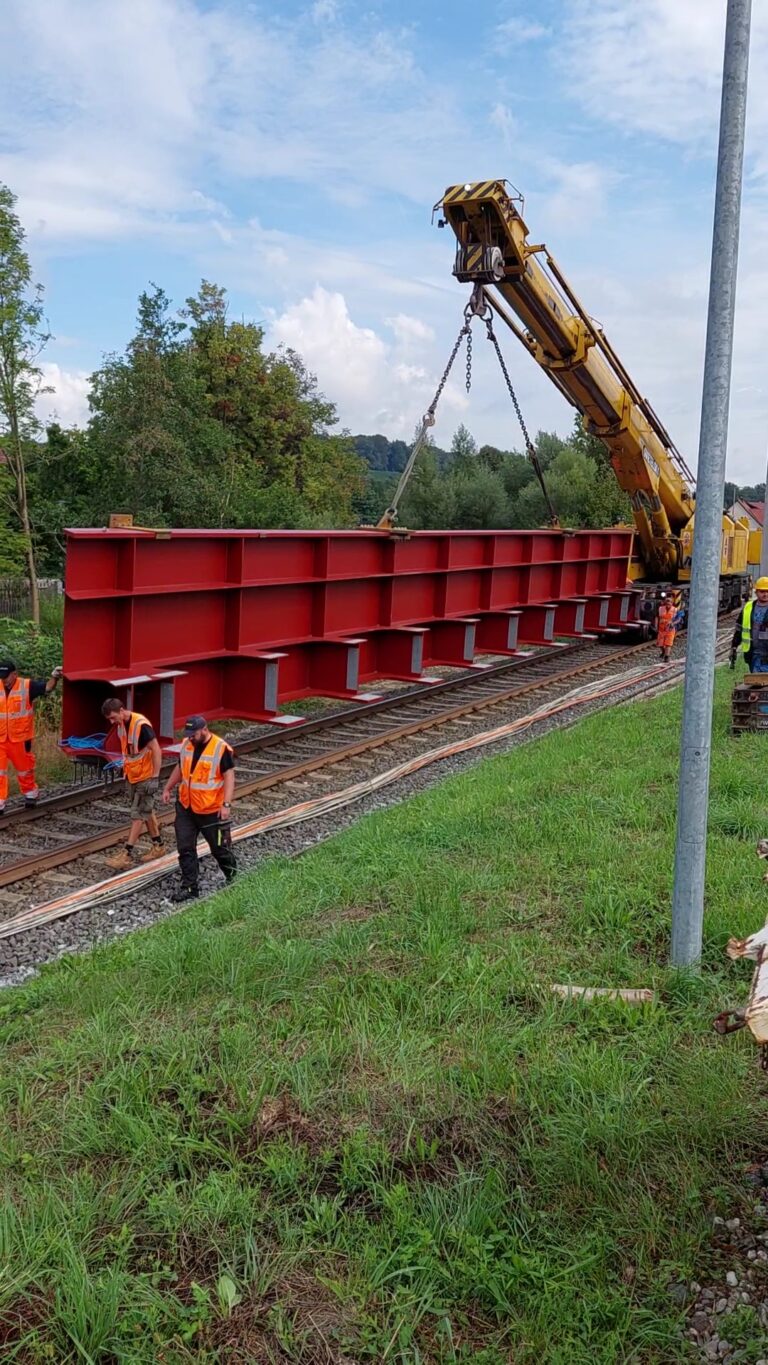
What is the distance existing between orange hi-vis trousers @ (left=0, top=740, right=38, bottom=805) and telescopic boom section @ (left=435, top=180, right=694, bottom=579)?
831 centimetres

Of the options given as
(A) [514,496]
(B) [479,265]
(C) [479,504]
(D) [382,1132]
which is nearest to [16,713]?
(D) [382,1132]

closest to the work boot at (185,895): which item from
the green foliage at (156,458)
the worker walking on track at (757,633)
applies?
the worker walking on track at (757,633)

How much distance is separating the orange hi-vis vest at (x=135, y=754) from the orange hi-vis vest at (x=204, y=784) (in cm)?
82

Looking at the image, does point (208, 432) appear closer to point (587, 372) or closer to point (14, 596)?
point (14, 596)

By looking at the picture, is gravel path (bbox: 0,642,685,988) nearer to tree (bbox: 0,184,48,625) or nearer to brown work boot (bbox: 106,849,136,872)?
brown work boot (bbox: 106,849,136,872)

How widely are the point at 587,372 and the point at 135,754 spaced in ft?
37.8

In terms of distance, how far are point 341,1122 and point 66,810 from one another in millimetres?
5925

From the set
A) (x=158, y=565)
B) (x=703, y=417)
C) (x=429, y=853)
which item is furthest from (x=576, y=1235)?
(x=158, y=565)

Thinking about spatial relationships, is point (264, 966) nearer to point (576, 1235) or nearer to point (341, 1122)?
point (341, 1122)

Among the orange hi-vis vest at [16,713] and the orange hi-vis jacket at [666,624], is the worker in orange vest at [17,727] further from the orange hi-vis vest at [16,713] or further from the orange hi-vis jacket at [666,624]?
the orange hi-vis jacket at [666,624]

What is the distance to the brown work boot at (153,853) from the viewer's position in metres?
7.65

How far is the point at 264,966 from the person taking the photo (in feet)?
15.3

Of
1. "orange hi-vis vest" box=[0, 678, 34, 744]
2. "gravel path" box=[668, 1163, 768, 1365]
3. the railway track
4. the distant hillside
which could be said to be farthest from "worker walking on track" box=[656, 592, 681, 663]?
the distant hillside

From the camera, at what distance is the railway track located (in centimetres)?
730
